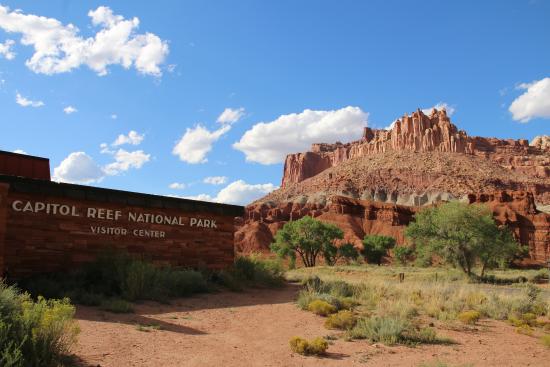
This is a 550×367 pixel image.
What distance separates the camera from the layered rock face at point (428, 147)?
14562 cm

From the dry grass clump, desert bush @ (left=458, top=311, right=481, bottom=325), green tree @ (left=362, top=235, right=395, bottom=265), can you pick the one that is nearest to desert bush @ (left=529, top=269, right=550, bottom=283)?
the dry grass clump

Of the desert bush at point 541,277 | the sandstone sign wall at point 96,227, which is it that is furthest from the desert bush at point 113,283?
the desert bush at point 541,277

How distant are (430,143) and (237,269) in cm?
13386

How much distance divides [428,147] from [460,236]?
116 metres

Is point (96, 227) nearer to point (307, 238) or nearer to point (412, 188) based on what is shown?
point (307, 238)

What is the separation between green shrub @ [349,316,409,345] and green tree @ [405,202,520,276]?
79.9ft

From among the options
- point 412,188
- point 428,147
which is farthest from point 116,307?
point 428,147

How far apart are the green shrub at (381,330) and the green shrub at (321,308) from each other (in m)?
1.84

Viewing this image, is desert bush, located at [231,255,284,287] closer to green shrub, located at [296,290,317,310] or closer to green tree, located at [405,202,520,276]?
green shrub, located at [296,290,317,310]

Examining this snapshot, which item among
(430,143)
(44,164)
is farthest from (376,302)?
(430,143)

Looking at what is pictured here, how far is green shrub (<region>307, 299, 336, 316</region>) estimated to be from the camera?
1277cm

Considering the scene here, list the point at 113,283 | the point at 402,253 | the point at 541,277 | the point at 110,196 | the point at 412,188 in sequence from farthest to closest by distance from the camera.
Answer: the point at 412,188
the point at 402,253
the point at 541,277
the point at 110,196
the point at 113,283

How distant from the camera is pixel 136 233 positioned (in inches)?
663

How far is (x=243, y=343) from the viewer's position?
9555mm
